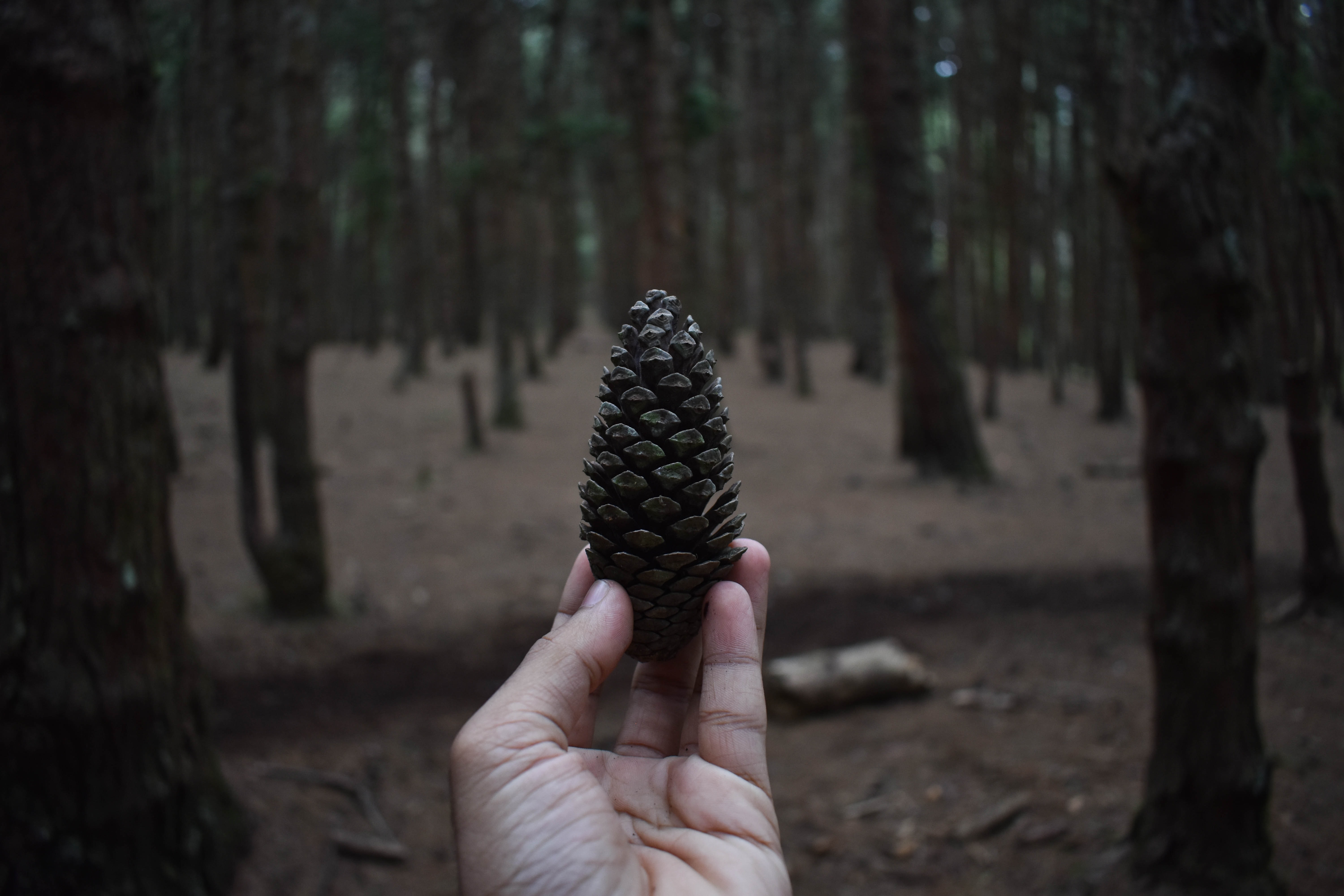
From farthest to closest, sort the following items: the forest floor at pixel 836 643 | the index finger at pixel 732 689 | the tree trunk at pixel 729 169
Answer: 1. the tree trunk at pixel 729 169
2. the forest floor at pixel 836 643
3. the index finger at pixel 732 689

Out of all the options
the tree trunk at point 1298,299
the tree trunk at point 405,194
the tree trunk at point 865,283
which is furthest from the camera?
the tree trunk at point 865,283

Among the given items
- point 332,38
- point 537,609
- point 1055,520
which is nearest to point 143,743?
point 537,609

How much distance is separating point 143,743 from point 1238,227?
4532 millimetres

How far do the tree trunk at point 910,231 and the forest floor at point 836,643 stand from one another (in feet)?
2.06

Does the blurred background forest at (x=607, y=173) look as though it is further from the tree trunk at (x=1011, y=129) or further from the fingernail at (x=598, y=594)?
the fingernail at (x=598, y=594)

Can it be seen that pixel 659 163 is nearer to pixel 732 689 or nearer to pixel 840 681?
pixel 840 681

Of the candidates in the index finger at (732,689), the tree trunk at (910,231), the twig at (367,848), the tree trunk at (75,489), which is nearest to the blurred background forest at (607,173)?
the tree trunk at (910,231)

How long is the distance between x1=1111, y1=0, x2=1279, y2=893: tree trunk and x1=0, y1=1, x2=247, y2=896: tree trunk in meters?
3.88

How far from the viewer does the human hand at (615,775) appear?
5.30 ft

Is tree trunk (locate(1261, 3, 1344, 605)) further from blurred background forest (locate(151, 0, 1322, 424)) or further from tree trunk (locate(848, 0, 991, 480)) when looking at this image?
tree trunk (locate(848, 0, 991, 480))

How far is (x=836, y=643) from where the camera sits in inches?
283

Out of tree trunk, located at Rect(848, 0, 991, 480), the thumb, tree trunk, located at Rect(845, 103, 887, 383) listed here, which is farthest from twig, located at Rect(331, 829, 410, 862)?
tree trunk, located at Rect(845, 103, 887, 383)

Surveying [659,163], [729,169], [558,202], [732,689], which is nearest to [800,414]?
[659,163]

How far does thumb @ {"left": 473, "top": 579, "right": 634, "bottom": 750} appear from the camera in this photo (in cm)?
168
